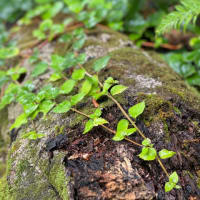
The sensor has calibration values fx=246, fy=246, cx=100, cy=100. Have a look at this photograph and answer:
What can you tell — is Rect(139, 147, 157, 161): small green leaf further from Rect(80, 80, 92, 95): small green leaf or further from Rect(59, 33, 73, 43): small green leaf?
Rect(59, 33, 73, 43): small green leaf

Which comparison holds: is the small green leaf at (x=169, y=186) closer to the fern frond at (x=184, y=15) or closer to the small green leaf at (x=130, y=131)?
the small green leaf at (x=130, y=131)

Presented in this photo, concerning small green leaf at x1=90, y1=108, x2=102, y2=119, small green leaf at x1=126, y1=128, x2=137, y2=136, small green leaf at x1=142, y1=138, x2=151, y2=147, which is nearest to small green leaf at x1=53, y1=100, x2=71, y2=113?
small green leaf at x1=90, y1=108, x2=102, y2=119

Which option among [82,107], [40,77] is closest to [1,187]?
[82,107]

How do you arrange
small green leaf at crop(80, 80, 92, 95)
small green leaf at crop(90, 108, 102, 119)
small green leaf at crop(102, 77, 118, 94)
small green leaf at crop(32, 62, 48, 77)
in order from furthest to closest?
small green leaf at crop(32, 62, 48, 77) → small green leaf at crop(80, 80, 92, 95) → small green leaf at crop(102, 77, 118, 94) → small green leaf at crop(90, 108, 102, 119)

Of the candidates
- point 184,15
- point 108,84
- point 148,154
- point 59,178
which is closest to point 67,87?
point 108,84

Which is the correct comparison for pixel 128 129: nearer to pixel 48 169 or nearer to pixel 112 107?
pixel 112 107
